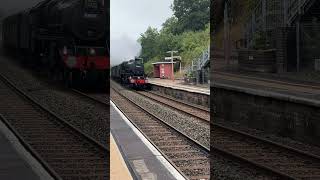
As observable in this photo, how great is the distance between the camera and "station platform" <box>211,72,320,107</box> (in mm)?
4900

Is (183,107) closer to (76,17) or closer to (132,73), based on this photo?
(132,73)

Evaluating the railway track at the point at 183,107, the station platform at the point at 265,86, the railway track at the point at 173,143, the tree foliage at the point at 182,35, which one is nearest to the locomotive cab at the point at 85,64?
the station platform at the point at 265,86

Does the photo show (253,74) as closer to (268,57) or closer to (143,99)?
(268,57)

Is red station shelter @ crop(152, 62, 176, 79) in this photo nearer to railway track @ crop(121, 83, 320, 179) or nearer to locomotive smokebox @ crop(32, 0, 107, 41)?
railway track @ crop(121, 83, 320, 179)

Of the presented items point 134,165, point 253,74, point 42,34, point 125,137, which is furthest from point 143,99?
point 42,34

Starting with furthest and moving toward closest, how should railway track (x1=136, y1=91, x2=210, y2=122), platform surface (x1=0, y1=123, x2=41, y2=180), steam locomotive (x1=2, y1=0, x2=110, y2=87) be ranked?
1. railway track (x1=136, y1=91, x2=210, y2=122)
2. steam locomotive (x1=2, y1=0, x2=110, y2=87)
3. platform surface (x1=0, y1=123, x2=41, y2=180)

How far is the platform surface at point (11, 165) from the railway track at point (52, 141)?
0.45ft

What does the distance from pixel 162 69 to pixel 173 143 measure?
1.48 m

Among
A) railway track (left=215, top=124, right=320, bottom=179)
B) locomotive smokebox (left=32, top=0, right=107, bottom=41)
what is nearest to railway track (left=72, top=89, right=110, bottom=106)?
locomotive smokebox (left=32, top=0, right=107, bottom=41)

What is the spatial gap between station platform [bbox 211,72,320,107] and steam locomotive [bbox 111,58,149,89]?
2.40 m

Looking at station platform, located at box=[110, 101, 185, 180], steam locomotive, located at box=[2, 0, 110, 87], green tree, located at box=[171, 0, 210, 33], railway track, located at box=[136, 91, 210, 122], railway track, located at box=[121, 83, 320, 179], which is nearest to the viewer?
steam locomotive, located at box=[2, 0, 110, 87]

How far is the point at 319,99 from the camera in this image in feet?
21.2

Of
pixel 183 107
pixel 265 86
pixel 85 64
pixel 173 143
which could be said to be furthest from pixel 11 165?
pixel 183 107

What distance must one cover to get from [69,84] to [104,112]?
541mm
